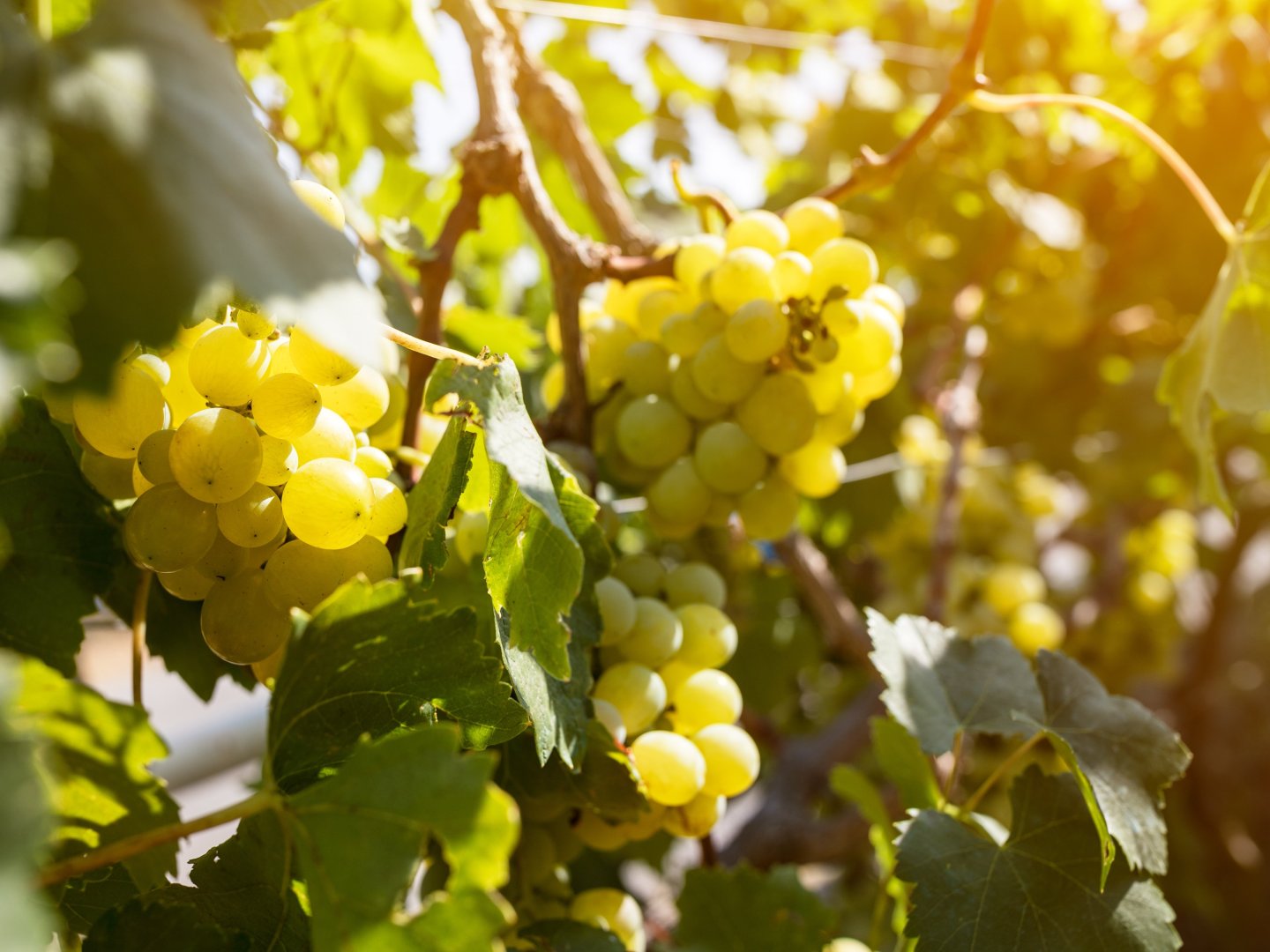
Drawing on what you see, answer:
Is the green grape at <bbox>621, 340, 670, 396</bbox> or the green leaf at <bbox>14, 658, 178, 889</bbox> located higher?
the green leaf at <bbox>14, 658, 178, 889</bbox>

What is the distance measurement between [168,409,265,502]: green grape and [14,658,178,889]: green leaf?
0.08 meters

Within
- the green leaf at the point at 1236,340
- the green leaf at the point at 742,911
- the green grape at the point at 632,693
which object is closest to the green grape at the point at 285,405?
the green grape at the point at 632,693

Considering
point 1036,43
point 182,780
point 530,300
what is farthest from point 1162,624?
point 182,780

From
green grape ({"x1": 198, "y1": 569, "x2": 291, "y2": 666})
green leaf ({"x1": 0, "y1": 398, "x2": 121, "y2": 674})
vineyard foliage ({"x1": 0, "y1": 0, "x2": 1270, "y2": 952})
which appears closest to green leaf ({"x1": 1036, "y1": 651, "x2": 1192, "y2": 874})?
vineyard foliage ({"x1": 0, "y1": 0, "x2": 1270, "y2": 952})

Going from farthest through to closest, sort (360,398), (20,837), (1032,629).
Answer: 1. (1032,629)
2. (360,398)
3. (20,837)

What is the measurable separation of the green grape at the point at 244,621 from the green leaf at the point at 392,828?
4.5 inches

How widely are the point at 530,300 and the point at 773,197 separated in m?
0.31

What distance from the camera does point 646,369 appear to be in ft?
2.06

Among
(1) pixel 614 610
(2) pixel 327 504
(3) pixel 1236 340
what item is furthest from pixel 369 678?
(3) pixel 1236 340

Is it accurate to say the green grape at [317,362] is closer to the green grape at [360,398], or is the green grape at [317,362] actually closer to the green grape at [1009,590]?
the green grape at [360,398]

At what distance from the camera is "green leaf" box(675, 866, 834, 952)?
68 centimetres

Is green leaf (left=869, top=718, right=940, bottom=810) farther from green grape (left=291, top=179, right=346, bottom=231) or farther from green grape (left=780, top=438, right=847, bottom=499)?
green grape (left=291, top=179, right=346, bottom=231)

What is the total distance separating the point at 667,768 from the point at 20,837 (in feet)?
1.08

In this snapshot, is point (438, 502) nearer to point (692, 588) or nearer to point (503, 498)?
point (503, 498)
